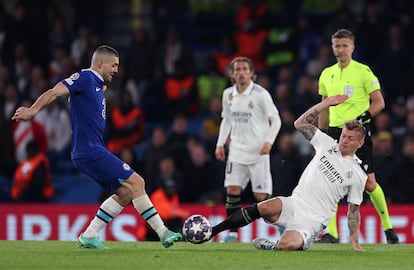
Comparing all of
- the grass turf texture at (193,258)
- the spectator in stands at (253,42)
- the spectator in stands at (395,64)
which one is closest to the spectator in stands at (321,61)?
Result: the spectator in stands at (395,64)

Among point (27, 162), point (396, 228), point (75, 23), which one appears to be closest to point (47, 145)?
point (27, 162)

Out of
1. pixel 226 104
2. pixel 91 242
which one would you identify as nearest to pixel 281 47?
pixel 226 104

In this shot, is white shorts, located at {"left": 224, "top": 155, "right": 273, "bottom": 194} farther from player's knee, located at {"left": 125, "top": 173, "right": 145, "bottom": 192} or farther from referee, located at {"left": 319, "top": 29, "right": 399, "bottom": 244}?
player's knee, located at {"left": 125, "top": 173, "right": 145, "bottom": 192}

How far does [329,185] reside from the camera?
1279 cm

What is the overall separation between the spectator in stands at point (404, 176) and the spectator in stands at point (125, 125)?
4.89 m

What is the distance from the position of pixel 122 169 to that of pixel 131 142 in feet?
Result: 27.8

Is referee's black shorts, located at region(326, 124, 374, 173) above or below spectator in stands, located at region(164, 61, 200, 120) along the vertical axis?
below

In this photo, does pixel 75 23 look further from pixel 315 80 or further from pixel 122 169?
pixel 122 169

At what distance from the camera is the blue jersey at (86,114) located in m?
12.4

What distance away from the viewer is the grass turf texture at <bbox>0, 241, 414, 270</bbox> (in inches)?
436

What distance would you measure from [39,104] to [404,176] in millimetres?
7844

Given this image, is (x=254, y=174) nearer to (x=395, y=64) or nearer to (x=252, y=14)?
(x=395, y=64)

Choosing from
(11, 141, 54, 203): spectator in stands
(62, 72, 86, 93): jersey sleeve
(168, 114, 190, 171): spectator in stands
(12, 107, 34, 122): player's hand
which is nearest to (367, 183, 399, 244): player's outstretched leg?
Answer: (62, 72, 86, 93): jersey sleeve

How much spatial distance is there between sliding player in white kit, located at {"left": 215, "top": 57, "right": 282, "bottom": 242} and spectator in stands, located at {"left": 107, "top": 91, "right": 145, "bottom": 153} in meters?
5.51
